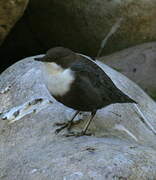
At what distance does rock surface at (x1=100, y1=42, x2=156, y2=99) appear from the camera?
24.1 ft

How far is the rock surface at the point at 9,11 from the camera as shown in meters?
6.68

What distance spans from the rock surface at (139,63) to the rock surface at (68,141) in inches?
48.6

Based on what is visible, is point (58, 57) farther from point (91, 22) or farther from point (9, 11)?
point (91, 22)

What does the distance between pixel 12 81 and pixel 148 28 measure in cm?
276

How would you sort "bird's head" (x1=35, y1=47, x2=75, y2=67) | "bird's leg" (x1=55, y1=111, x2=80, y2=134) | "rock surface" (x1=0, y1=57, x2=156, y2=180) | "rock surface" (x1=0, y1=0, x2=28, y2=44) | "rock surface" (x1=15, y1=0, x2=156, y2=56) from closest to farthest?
"rock surface" (x1=0, y1=57, x2=156, y2=180), "bird's head" (x1=35, y1=47, x2=75, y2=67), "bird's leg" (x1=55, y1=111, x2=80, y2=134), "rock surface" (x1=0, y1=0, x2=28, y2=44), "rock surface" (x1=15, y1=0, x2=156, y2=56)

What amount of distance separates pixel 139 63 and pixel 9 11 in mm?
1856

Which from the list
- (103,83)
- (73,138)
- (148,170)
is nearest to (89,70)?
(103,83)

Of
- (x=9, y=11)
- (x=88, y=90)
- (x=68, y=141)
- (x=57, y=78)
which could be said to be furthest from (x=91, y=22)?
(x=68, y=141)

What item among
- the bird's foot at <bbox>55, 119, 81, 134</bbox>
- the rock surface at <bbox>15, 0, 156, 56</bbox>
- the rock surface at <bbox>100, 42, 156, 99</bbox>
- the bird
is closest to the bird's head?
the bird

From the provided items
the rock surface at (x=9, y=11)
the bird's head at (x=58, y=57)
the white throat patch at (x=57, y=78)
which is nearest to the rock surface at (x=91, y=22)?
the rock surface at (x=9, y=11)

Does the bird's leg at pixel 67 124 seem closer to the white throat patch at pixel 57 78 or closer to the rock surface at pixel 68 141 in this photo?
the rock surface at pixel 68 141

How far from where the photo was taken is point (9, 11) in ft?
22.1

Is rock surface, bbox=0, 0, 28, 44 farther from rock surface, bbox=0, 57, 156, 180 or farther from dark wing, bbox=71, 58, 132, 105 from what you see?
dark wing, bbox=71, 58, 132, 105

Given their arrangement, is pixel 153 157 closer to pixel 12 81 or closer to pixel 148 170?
pixel 148 170
